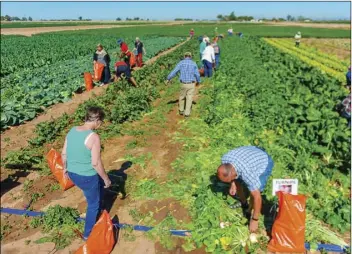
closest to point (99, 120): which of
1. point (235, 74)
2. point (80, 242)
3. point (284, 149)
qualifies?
point (80, 242)

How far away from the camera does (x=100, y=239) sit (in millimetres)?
4559

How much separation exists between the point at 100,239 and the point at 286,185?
250 centimetres

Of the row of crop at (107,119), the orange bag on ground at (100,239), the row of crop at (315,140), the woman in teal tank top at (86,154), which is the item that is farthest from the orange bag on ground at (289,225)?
the row of crop at (107,119)

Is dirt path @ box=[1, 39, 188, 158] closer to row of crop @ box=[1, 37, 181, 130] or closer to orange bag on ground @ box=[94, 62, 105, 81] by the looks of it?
row of crop @ box=[1, 37, 181, 130]

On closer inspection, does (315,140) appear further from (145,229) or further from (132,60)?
(132,60)

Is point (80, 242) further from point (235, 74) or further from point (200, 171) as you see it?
point (235, 74)

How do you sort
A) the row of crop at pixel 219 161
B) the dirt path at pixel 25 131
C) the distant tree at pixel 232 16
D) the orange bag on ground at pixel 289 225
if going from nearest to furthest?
1. the orange bag on ground at pixel 289 225
2. the row of crop at pixel 219 161
3. the dirt path at pixel 25 131
4. the distant tree at pixel 232 16

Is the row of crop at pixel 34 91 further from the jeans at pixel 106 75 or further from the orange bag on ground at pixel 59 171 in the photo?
the orange bag on ground at pixel 59 171

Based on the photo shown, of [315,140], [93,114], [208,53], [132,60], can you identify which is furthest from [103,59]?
[93,114]

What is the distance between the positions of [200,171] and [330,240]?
2660mm

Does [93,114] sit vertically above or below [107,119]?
above

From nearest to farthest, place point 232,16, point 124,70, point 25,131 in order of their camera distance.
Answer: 1. point 25,131
2. point 124,70
3. point 232,16

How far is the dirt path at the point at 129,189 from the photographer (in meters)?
4.96

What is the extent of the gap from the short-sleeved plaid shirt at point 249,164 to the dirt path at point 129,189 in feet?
4.56
